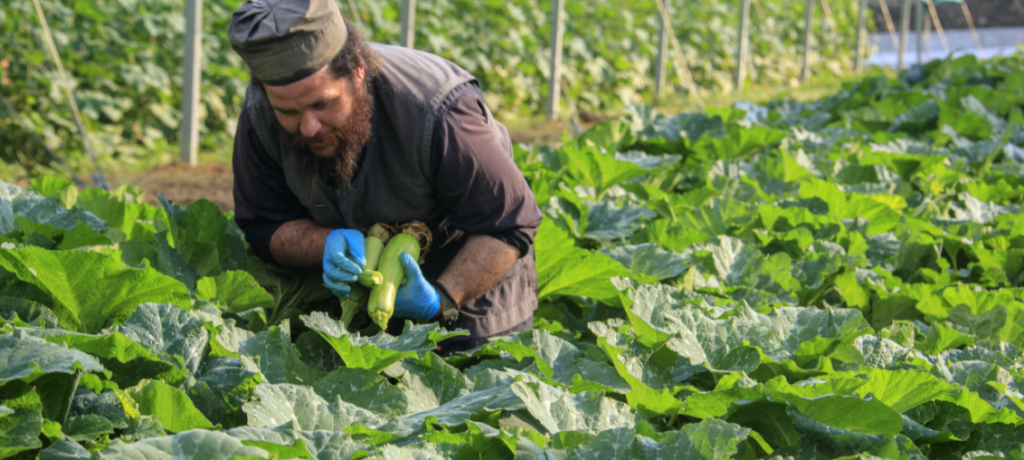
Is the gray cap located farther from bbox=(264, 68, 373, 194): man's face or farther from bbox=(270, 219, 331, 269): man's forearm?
bbox=(270, 219, 331, 269): man's forearm

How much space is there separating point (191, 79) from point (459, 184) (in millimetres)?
4643

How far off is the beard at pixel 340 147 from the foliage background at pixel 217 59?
5.14 metres

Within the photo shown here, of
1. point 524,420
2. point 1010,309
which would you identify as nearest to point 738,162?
point 1010,309

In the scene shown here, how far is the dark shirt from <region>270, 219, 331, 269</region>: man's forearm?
0.03m

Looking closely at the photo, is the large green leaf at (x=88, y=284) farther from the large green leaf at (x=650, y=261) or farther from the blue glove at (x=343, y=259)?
the large green leaf at (x=650, y=261)

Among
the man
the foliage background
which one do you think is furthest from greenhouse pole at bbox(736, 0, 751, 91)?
the man

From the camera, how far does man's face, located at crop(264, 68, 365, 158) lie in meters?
2.53

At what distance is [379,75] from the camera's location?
268cm

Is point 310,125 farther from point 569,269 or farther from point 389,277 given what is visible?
point 569,269

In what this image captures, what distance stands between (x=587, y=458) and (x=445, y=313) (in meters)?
1.21

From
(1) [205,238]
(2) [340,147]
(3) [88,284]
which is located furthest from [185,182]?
(3) [88,284]

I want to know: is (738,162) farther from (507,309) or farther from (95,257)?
(95,257)

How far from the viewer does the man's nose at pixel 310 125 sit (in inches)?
102

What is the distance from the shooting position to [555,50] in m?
9.44
